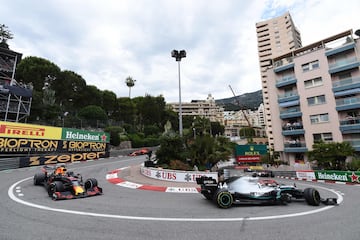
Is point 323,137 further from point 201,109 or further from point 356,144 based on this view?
point 201,109

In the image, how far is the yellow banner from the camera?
59.5 feet

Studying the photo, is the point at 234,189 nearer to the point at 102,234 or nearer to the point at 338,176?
the point at 102,234

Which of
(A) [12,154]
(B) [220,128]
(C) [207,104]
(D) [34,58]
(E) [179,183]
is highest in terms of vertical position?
(C) [207,104]

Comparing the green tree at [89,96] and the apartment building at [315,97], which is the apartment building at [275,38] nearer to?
the apartment building at [315,97]

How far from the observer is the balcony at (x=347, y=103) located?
22469 mm

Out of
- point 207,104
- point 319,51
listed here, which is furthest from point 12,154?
point 207,104

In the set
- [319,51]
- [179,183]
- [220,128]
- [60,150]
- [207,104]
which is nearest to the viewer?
[179,183]

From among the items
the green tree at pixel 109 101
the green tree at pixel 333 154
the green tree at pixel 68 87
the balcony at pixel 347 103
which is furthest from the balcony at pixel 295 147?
the green tree at pixel 68 87

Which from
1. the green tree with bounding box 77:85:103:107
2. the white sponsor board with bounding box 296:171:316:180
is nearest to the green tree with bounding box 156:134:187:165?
the white sponsor board with bounding box 296:171:316:180

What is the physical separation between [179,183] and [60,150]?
1874 cm

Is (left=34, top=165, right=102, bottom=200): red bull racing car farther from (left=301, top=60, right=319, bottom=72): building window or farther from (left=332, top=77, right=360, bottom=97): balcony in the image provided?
(left=301, top=60, right=319, bottom=72): building window

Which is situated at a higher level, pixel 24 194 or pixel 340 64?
pixel 340 64

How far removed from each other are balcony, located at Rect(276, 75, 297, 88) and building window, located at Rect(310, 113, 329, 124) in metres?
6.13

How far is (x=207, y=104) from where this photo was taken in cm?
11762
